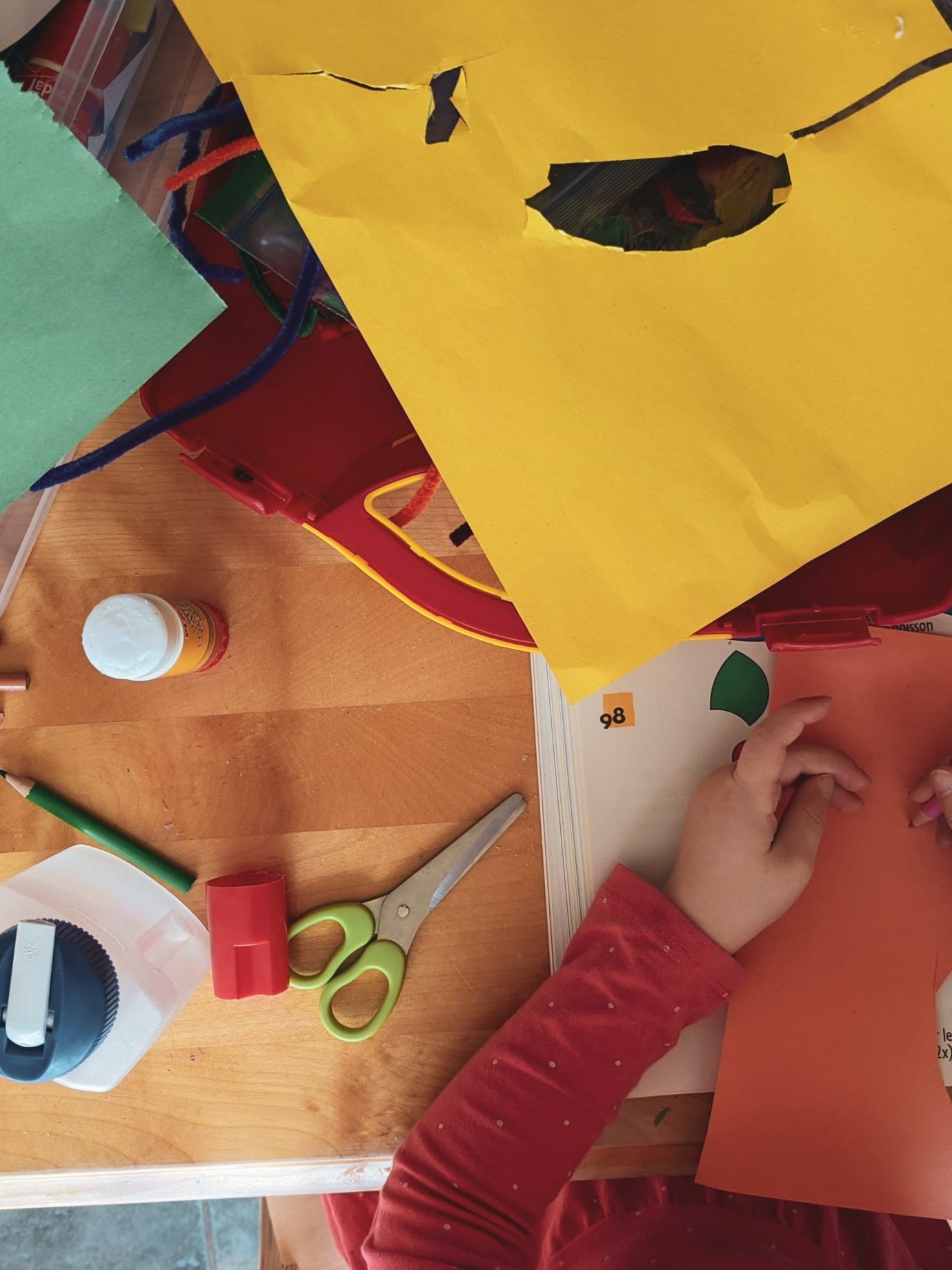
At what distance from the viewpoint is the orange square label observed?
467mm

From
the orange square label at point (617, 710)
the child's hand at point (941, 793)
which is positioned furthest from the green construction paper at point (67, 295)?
the child's hand at point (941, 793)

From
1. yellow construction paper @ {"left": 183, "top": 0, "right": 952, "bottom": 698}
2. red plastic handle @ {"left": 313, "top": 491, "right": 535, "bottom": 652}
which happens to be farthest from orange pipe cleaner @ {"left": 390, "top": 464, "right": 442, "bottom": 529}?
yellow construction paper @ {"left": 183, "top": 0, "right": 952, "bottom": 698}

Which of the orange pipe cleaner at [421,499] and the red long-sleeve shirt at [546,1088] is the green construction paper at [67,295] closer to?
the orange pipe cleaner at [421,499]

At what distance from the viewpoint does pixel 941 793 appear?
437mm

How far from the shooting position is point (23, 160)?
0.78ft

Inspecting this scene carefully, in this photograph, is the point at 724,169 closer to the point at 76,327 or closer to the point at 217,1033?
the point at 76,327

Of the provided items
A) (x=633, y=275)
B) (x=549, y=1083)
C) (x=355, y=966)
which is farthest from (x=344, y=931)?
(x=633, y=275)

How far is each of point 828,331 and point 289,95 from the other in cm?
18

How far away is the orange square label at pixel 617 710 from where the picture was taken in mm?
467

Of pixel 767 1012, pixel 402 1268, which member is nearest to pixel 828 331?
pixel 767 1012

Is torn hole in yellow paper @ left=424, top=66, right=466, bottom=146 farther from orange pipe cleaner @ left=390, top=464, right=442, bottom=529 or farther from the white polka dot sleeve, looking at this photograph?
the white polka dot sleeve

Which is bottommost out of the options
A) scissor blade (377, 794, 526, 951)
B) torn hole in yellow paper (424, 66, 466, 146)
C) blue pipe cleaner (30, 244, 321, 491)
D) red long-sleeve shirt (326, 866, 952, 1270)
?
red long-sleeve shirt (326, 866, 952, 1270)

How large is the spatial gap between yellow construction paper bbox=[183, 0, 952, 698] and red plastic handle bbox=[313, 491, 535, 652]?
118 millimetres

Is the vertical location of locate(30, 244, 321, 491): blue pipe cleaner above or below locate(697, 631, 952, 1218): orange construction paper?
above
